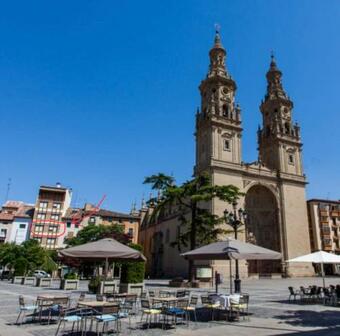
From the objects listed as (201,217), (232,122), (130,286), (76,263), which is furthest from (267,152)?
(130,286)

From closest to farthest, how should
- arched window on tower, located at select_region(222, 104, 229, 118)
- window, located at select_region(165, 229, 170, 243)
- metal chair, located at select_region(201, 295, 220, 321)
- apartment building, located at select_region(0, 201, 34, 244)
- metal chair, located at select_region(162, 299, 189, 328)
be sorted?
metal chair, located at select_region(162, 299, 189, 328) < metal chair, located at select_region(201, 295, 220, 321) < arched window on tower, located at select_region(222, 104, 229, 118) < window, located at select_region(165, 229, 170, 243) < apartment building, located at select_region(0, 201, 34, 244)

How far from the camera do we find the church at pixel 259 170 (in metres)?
42.2

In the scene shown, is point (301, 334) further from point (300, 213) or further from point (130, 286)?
point (300, 213)

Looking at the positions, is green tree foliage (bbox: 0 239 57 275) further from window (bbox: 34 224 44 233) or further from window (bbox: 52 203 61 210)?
window (bbox: 52 203 61 210)

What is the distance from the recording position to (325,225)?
190 feet

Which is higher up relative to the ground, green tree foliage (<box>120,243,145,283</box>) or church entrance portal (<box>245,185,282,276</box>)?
church entrance portal (<box>245,185,282,276</box>)

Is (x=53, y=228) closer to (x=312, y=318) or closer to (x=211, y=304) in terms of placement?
(x=211, y=304)

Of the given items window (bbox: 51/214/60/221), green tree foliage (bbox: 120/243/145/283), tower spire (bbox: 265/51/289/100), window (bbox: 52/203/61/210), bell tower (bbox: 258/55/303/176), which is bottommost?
green tree foliage (bbox: 120/243/145/283)

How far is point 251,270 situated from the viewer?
41.6 meters

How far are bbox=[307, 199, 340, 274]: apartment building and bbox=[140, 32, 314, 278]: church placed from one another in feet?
43.4

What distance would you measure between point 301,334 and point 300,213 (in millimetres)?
42211

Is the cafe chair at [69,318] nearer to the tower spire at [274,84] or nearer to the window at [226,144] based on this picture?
the window at [226,144]

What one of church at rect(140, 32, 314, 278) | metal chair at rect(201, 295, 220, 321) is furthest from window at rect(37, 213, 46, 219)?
metal chair at rect(201, 295, 220, 321)

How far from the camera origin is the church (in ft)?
138
